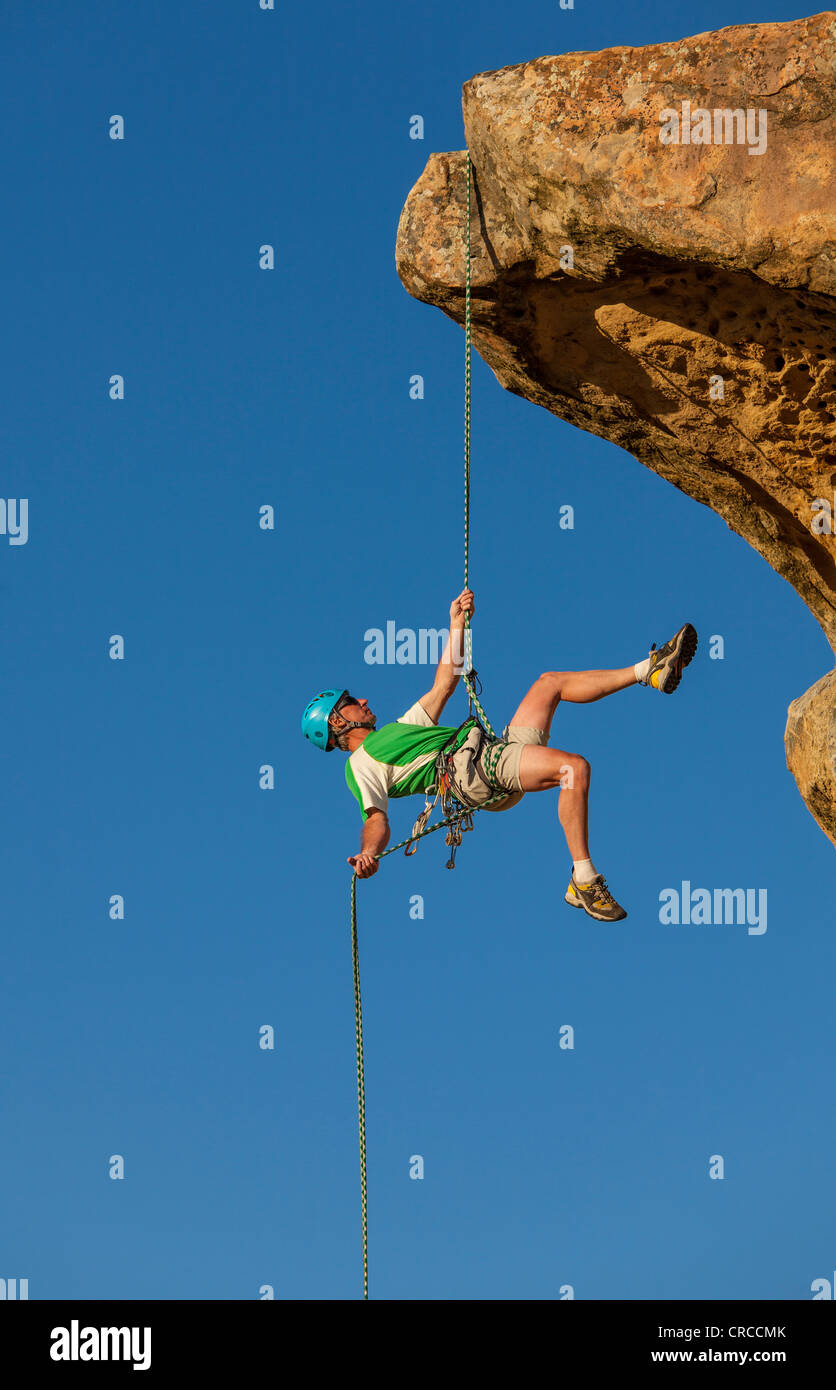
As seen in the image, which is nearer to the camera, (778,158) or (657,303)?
(778,158)

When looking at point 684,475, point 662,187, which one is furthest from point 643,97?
point 684,475

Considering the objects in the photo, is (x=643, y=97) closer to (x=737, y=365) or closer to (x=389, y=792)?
(x=737, y=365)

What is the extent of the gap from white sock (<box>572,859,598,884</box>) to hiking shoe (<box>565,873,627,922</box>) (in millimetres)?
22

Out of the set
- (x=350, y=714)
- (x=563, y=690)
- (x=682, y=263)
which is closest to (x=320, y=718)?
(x=350, y=714)

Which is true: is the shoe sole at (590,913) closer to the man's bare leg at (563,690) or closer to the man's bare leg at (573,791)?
the man's bare leg at (573,791)

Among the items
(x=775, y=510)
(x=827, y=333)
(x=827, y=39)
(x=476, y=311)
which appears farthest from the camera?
(x=775, y=510)

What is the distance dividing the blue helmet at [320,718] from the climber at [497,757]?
0.31m

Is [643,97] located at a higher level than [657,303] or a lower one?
higher

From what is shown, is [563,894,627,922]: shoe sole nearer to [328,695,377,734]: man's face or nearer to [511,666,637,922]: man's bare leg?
[511,666,637,922]: man's bare leg

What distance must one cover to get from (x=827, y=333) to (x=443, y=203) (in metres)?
2.44

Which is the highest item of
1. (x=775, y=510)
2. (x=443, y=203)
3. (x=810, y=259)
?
(x=443, y=203)

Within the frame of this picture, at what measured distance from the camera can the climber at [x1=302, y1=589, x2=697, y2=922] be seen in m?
10.8

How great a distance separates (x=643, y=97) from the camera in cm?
1011

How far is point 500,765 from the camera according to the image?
1103 cm
